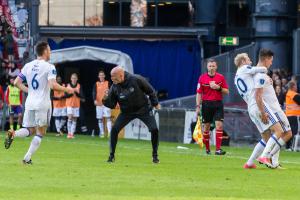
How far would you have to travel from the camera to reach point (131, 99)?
805 inches

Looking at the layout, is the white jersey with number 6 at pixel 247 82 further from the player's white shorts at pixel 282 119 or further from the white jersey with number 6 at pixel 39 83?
the white jersey with number 6 at pixel 39 83

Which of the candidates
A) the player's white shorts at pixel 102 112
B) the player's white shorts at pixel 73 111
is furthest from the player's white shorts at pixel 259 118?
the player's white shorts at pixel 73 111

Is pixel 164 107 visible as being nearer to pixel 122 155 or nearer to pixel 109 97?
pixel 122 155

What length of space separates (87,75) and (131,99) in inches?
830

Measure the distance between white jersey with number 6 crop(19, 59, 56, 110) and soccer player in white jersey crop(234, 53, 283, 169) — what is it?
3.30m

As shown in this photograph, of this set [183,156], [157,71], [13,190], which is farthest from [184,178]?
[157,71]

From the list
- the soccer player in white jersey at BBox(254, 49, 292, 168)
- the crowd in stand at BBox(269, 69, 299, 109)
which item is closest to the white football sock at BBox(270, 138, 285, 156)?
the soccer player in white jersey at BBox(254, 49, 292, 168)

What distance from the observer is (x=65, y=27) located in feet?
131

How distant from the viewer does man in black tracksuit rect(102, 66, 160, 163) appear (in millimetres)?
20328

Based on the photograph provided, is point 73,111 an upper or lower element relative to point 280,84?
lower

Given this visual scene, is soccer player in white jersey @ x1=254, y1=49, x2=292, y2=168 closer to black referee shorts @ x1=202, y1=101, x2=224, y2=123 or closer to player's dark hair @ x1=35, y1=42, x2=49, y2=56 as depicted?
player's dark hair @ x1=35, y1=42, x2=49, y2=56

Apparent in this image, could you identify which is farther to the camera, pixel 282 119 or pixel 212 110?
pixel 212 110

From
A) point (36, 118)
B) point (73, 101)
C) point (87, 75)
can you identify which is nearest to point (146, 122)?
point (36, 118)

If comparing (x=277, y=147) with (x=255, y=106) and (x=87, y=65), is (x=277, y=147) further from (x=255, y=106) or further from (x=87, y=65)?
(x=87, y=65)
